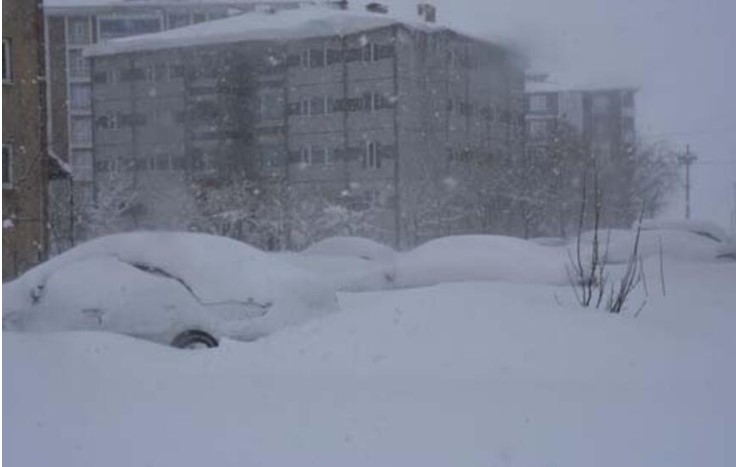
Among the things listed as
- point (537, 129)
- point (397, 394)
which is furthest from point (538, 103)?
point (397, 394)

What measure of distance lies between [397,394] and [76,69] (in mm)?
14452

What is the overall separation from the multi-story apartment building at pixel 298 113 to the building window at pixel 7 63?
159 centimetres

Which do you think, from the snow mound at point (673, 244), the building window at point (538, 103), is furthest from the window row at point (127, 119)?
the snow mound at point (673, 244)

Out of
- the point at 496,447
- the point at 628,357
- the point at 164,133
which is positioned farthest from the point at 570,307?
the point at 164,133

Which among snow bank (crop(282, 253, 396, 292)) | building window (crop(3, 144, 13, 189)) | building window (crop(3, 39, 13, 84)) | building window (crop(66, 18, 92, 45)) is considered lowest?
snow bank (crop(282, 253, 396, 292))

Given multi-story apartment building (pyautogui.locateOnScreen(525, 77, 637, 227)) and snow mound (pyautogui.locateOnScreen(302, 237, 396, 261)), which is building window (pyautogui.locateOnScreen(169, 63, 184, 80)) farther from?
multi-story apartment building (pyautogui.locateOnScreen(525, 77, 637, 227))

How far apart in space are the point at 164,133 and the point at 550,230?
7.18 meters

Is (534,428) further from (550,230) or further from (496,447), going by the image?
(550,230)

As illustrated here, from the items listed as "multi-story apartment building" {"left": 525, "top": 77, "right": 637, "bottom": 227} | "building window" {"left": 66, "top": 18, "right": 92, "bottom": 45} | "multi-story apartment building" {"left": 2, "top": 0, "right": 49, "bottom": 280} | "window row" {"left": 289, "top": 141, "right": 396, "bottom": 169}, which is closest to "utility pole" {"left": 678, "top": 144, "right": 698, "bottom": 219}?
"multi-story apartment building" {"left": 525, "top": 77, "right": 637, "bottom": 227}

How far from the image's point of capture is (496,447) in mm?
4109

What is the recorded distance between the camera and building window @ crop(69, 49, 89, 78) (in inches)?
684

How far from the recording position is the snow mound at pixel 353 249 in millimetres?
14742

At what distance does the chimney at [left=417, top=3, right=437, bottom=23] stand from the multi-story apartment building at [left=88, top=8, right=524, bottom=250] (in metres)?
0.38

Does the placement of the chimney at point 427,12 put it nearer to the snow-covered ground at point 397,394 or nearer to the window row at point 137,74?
the window row at point 137,74
